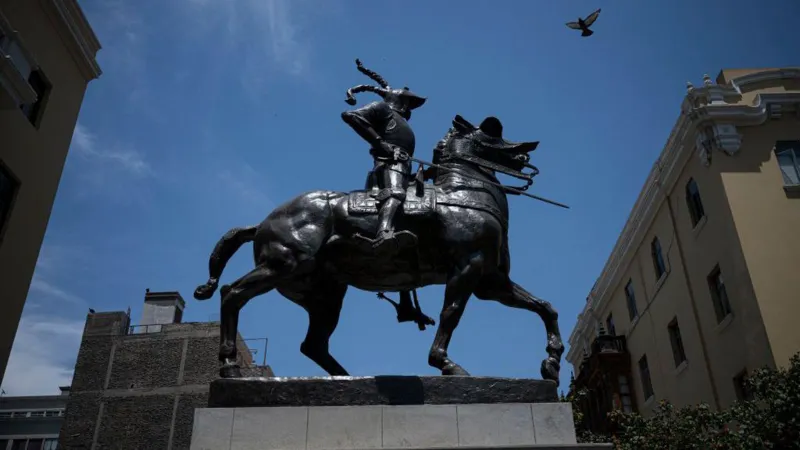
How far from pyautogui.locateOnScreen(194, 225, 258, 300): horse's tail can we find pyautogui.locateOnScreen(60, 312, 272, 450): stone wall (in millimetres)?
31738

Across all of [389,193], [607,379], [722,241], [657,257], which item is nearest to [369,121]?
[389,193]

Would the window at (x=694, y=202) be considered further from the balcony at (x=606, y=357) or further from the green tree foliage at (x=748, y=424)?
the balcony at (x=606, y=357)

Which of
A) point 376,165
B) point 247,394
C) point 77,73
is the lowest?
point 247,394

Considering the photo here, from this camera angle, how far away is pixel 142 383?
41.2 meters

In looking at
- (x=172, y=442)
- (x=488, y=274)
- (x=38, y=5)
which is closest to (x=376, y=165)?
(x=488, y=274)

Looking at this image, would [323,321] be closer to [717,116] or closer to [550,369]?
[550,369]

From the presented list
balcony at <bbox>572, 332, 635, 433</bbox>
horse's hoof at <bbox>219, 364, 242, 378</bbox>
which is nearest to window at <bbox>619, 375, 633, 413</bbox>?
balcony at <bbox>572, 332, 635, 433</bbox>

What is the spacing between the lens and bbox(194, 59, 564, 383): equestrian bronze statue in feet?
27.1

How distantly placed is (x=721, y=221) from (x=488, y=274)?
18.8 m

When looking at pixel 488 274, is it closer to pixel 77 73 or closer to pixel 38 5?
pixel 38 5

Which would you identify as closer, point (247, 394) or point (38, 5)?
point (247, 394)

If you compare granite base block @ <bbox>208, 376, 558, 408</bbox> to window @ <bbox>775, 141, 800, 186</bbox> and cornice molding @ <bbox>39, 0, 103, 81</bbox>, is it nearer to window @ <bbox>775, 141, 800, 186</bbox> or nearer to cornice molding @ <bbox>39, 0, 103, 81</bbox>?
cornice molding @ <bbox>39, 0, 103, 81</bbox>

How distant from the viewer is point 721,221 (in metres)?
24.5

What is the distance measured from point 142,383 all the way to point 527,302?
37341 mm
